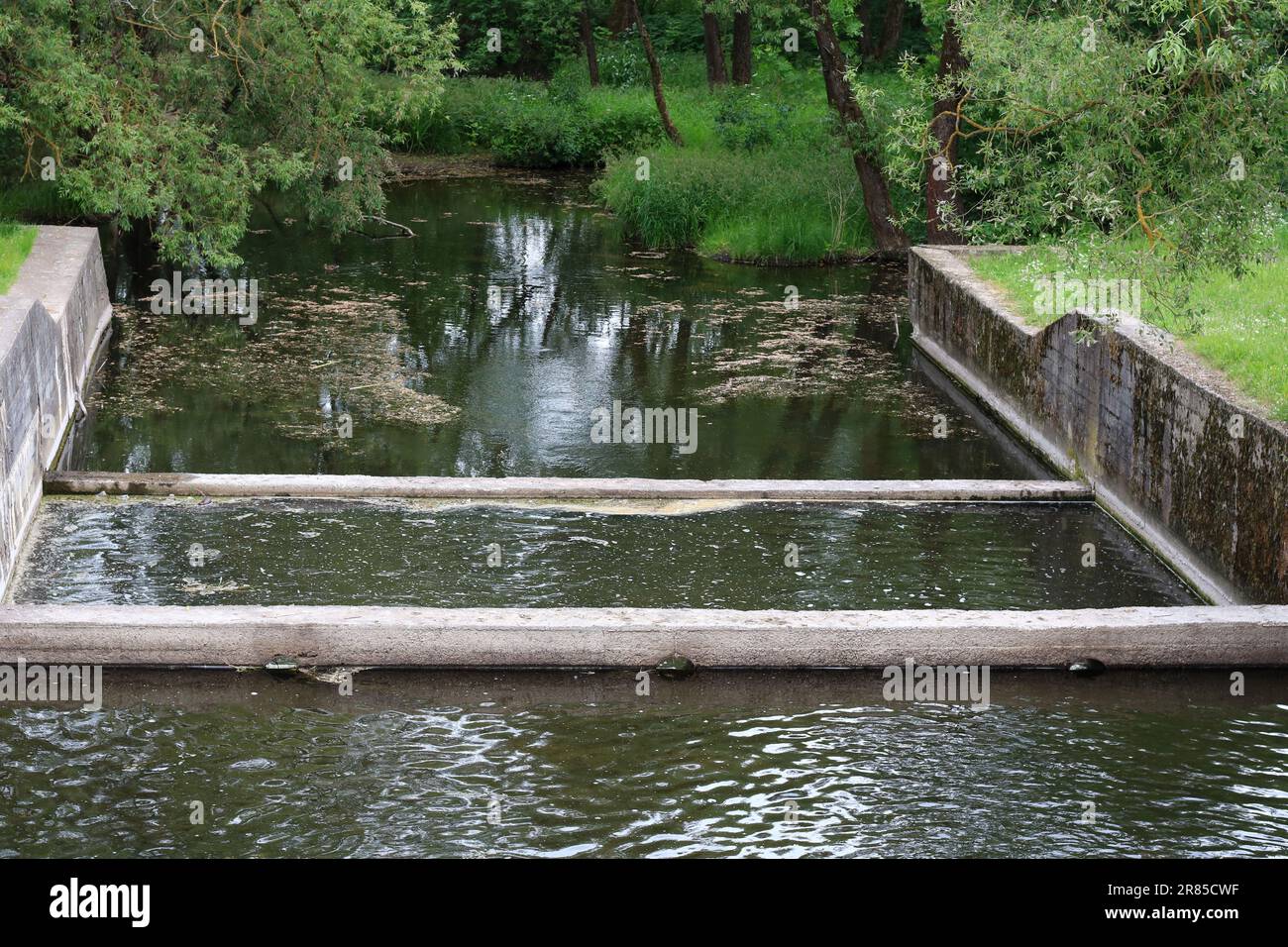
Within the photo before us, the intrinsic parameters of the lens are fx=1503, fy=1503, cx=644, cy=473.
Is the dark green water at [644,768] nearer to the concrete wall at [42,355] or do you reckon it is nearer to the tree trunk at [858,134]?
the concrete wall at [42,355]

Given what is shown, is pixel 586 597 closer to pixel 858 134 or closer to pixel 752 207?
pixel 858 134

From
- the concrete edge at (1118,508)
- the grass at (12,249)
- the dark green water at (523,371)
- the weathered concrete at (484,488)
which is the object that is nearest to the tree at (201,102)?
the grass at (12,249)

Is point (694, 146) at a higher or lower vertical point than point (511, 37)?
lower

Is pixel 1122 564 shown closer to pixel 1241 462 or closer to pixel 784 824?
pixel 1241 462

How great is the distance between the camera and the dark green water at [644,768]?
6.80 meters

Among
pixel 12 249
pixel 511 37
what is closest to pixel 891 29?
pixel 511 37

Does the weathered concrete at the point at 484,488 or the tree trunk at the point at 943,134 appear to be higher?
the tree trunk at the point at 943,134

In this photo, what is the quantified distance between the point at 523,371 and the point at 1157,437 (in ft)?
25.1

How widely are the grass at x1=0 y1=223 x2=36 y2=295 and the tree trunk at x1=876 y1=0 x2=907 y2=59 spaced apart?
1144 inches

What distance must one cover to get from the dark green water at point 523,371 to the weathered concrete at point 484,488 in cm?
95

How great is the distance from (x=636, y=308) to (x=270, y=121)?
5327mm

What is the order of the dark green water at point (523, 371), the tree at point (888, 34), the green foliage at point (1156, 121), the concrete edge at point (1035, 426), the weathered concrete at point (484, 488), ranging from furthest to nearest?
the tree at point (888, 34)
the dark green water at point (523, 371)
the weathered concrete at point (484, 488)
the concrete edge at point (1035, 426)
the green foliage at point (1156, 121)

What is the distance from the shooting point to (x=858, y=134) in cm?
2236

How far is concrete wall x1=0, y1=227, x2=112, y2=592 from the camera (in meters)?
10.3
